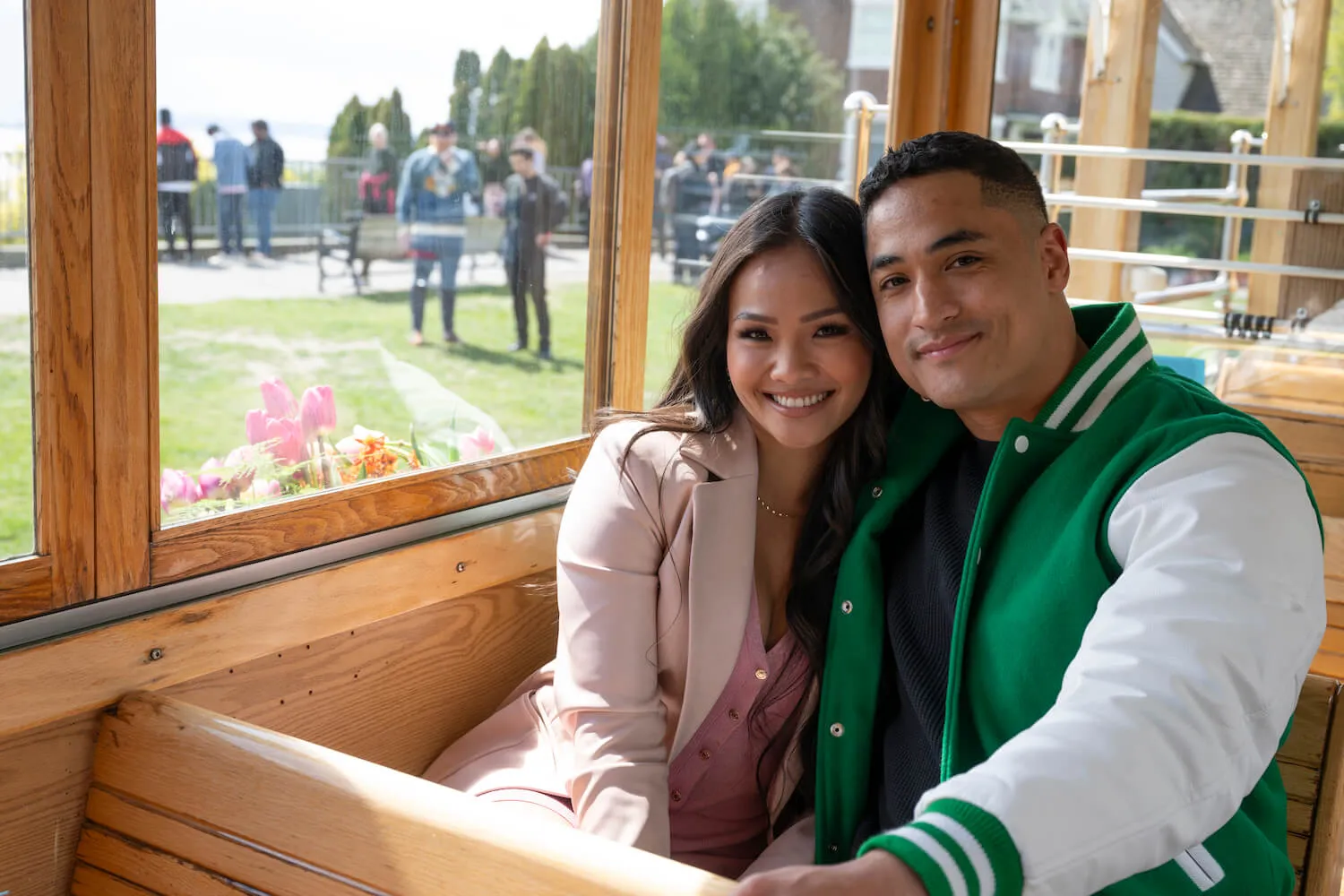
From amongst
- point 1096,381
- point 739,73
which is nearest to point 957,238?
point 1096,381

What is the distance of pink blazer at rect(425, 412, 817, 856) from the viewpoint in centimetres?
163

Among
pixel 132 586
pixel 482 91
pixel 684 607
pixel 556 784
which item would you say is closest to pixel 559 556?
pixel 684 607

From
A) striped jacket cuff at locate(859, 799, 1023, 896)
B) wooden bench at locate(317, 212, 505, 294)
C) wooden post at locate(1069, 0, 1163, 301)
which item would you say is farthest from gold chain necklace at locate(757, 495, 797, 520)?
wooden post at locate(1069, 0, 1163, 301)

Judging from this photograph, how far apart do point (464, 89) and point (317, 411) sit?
0.57m

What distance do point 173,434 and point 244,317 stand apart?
189 mm

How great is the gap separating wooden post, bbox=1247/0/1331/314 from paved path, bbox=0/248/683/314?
5.87 feet

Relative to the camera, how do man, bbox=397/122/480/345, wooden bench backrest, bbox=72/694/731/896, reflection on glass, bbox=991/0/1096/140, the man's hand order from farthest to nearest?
reflection on glass, bbox=991/0/1096/140 → man, bbox=397/122/480/345 → wooden bench backrest, bbox=72/694/731/896 → the man's hand

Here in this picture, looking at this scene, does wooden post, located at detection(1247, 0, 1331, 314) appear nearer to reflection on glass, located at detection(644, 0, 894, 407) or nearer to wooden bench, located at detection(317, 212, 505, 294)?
reflection on glass, located at detection(644, 0, 894, 407)

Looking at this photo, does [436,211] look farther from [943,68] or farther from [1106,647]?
[943,68]

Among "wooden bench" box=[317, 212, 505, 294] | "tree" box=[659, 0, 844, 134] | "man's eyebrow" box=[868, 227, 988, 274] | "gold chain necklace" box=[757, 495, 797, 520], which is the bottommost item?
"gold chain necklace" box=[757, 495, 797, 520]

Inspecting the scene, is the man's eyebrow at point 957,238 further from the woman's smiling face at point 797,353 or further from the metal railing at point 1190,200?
the metal railing at point 1190,200

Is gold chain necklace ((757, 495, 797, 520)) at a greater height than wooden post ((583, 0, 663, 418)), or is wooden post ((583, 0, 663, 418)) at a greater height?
wooden post ((583, 0, 663, 418))

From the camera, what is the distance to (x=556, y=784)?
1714 mm

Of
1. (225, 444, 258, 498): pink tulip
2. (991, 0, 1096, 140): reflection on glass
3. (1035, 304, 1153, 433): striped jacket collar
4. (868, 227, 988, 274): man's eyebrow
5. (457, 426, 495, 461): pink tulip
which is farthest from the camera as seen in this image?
(991, 0, 1096, 140): reflection on glass
